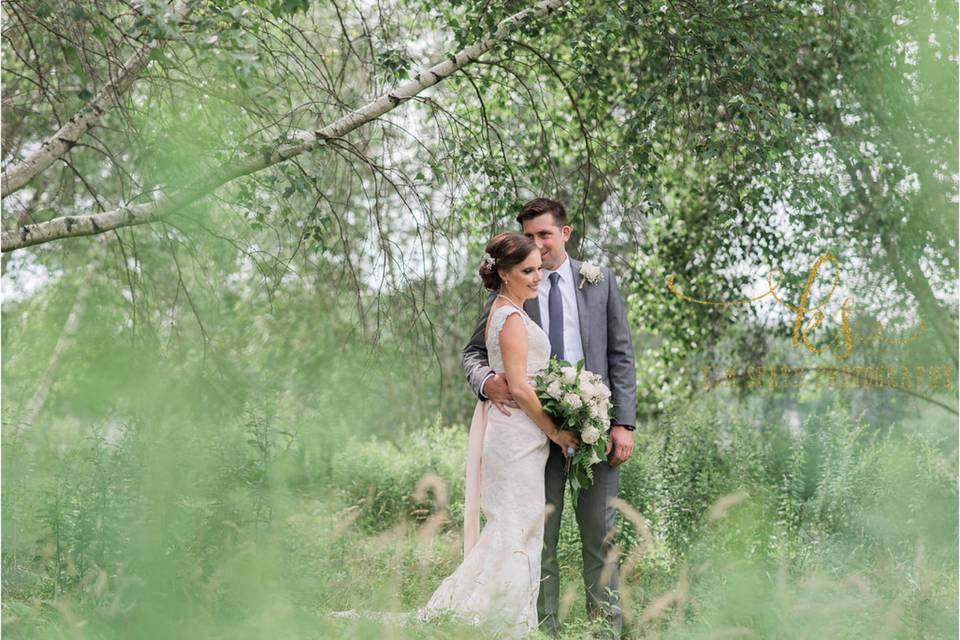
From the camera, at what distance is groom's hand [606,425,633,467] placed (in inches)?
166

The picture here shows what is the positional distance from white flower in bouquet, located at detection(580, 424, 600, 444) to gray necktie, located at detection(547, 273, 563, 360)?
0.44 metres

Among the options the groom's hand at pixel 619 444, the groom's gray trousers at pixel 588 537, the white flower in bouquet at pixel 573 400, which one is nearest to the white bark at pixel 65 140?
the white flower in bouquet at pixel 573 400

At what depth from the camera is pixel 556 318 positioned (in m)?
4.29

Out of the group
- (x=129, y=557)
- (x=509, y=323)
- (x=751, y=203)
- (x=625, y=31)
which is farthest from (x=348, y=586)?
(x=751, y=203)

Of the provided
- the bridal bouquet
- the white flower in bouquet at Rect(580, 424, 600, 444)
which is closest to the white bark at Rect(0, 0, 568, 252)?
the bridal bouquet

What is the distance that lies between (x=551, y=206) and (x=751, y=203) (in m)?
2.62

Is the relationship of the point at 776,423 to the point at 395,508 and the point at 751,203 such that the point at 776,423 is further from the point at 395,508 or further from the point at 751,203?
the point at 395,508

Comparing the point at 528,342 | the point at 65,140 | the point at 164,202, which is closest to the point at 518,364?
the point at 528,342

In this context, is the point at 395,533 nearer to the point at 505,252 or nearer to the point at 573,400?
the point at 573,400

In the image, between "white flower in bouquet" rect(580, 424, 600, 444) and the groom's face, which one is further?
the groom's face

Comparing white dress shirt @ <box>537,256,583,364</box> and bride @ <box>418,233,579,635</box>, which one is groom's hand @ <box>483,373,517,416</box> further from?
white dress shirt @ <box>537,256,583,364</box>

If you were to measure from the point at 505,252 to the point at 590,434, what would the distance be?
842 millimetres

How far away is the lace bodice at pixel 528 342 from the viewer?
4055 mm

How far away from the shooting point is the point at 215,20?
421 cm
